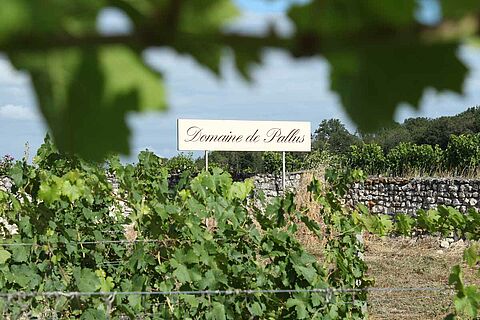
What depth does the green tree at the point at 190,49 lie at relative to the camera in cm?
28

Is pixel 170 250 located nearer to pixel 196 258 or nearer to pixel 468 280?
pixel 196 258

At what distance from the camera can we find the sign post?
52.2 feet

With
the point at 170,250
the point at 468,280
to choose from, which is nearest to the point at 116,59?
the point at 170,250

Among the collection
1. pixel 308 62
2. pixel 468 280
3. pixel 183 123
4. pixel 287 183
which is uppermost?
pixel 183 123

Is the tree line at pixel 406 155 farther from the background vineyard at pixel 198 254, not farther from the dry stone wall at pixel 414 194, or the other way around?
the background vineyard at pixel 198 254

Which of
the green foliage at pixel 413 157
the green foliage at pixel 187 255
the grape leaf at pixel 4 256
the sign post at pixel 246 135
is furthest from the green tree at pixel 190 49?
the green foliage at pixel 413 157

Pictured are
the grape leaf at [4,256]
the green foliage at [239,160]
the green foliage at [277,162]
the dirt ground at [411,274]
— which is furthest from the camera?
the green foliage at [239,160]

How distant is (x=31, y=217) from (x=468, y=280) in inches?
222

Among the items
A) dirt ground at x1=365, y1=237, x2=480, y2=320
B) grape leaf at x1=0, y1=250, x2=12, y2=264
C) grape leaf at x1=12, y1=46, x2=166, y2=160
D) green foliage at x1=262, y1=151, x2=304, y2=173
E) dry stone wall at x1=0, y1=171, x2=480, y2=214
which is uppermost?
green foliage at x1=262, y1=151, x2=304, y2=173

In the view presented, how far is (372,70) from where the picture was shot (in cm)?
31

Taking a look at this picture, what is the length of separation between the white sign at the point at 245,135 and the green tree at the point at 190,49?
15435mm

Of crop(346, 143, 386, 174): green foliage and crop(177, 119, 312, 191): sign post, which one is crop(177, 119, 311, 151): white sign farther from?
crop(346, 143, 386, 174): green foliage

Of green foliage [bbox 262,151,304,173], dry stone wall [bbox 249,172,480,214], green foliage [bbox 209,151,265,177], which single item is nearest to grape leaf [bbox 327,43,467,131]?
dry stone wall [bbox 249,172,480,214]

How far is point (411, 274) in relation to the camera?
30.1 feet
